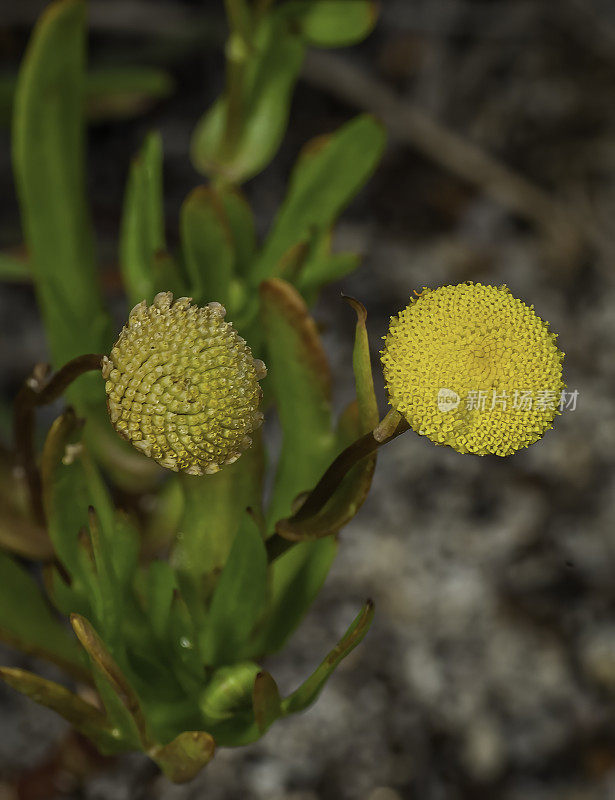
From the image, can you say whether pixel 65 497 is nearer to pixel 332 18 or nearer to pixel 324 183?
pixel 324 183

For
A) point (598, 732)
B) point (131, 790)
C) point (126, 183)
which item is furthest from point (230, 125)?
point (598, 732)

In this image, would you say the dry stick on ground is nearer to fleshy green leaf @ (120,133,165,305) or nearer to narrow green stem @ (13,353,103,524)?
fleshy green leaf @ (120,133,165,305)

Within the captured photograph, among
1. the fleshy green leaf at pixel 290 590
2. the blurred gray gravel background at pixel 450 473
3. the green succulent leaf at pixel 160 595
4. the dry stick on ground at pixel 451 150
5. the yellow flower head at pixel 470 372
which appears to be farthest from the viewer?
the dry stick on ground at pixel 451 150

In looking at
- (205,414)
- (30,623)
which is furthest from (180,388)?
(30,623)

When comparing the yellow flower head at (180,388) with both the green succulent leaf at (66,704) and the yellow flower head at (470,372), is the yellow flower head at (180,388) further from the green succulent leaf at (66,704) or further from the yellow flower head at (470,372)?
the green succulent leaf at (66,704)

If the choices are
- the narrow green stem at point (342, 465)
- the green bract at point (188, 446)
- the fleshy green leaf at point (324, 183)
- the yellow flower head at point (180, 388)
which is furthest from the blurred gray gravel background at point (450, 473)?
the yellow flower head at point (180, 388)
